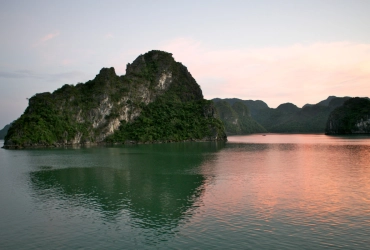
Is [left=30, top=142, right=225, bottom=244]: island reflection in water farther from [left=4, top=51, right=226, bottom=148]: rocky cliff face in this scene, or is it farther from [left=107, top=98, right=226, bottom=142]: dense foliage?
[left=107, top=98, right=226, bottom=142]: dense foliage

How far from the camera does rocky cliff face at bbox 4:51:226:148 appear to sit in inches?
4373

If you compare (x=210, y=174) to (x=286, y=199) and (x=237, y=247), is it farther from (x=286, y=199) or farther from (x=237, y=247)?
(x=237, y=247)

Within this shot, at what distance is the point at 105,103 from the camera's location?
141m

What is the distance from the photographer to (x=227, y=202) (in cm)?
2814

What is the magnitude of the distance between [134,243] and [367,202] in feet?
70.6

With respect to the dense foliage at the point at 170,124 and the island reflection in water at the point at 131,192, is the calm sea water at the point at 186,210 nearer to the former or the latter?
the island reflection in water at the point at 131,192

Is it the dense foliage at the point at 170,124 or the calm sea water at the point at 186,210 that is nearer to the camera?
the calm sea water at the point at 186,210

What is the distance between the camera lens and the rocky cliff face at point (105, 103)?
111062 millimetres

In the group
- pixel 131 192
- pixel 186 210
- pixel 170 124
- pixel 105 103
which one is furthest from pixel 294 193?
pixel 170 124

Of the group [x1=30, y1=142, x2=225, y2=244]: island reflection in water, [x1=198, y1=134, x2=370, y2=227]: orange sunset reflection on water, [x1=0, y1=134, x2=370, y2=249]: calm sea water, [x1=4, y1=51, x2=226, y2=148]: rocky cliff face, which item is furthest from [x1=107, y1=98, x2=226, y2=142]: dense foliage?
[x1=0, y1=134, x2=370, y2=249]: calm sea water

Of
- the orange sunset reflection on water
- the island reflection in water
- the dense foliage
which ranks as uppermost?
the dense foliage

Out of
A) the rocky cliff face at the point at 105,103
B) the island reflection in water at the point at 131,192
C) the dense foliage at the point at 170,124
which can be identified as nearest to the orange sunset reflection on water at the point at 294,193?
the island reflection in water at the point at 131,192

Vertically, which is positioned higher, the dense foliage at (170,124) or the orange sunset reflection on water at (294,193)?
the dense foliage at (170,124)

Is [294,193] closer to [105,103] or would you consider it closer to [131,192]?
[131,192]
